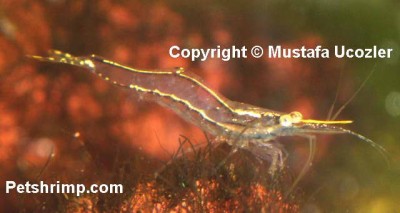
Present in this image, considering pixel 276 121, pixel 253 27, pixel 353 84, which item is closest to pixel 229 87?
pixel 253 27

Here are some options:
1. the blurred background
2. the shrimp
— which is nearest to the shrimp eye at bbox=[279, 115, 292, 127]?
the shrimp

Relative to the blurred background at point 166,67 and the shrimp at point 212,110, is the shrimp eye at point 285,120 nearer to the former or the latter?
the shrimp at point 212,110

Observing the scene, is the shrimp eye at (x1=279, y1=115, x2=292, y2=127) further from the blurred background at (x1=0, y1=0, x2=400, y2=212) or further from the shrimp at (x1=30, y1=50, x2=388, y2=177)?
the blurred background at (x1=0, y1=0, x2=400, y2=212)

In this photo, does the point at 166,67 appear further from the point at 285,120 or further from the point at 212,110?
the point at 285,120

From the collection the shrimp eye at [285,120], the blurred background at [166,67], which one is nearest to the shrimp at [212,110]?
the shrimp eye at [285,120]

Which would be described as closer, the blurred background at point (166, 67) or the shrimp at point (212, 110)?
the shrimp at point (212, 110)

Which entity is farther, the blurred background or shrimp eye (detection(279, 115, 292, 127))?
the blurred background
